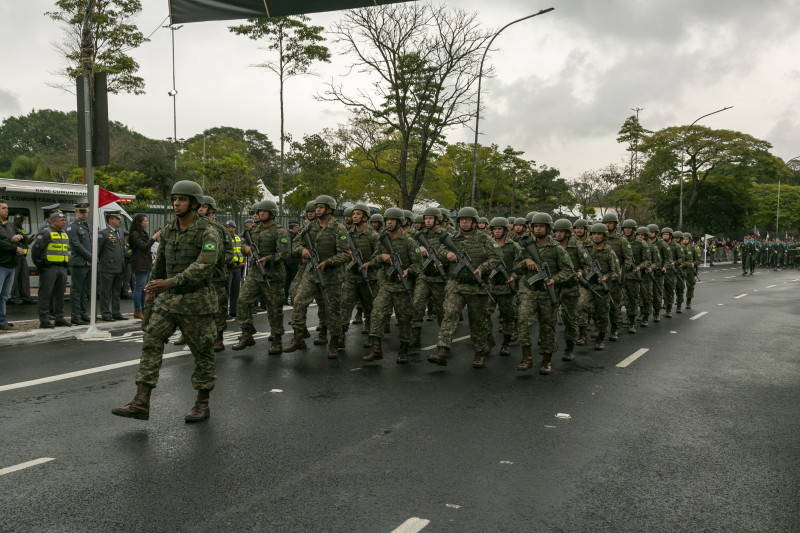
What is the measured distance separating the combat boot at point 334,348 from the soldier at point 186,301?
2955 mm

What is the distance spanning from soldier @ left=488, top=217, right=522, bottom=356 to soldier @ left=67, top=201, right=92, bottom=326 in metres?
6.86

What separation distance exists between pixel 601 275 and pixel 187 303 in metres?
7.19

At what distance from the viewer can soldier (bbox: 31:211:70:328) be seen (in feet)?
33.8

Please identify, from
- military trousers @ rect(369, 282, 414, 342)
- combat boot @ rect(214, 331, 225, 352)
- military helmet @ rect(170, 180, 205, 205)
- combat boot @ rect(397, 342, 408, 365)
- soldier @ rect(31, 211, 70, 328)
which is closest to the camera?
military helmet @ rect(170, 180, 205, 205)

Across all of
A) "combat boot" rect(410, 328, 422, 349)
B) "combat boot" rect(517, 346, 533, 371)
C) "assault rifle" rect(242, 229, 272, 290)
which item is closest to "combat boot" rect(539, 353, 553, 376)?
"combat boot" rect(517, 346, 533, 371)

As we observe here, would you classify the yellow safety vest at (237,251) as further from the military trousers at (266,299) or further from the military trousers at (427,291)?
the military trousers at (427,291)

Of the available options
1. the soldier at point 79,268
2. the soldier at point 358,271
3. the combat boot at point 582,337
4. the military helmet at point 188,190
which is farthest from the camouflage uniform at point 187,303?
the combat boot at point 582,337

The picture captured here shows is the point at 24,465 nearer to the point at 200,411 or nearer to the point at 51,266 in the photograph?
the point at 200,411

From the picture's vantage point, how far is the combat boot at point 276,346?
8820mm

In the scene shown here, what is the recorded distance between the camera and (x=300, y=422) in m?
5.69

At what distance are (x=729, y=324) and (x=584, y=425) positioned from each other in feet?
30.6

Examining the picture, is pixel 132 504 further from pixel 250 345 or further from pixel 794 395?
pixel 794 395

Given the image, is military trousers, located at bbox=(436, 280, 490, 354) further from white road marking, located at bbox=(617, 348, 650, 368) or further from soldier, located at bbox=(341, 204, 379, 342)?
white road marking, located at bbox=(617, 348, 650, 368)

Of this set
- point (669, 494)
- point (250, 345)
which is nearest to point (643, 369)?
point (669, 494)
